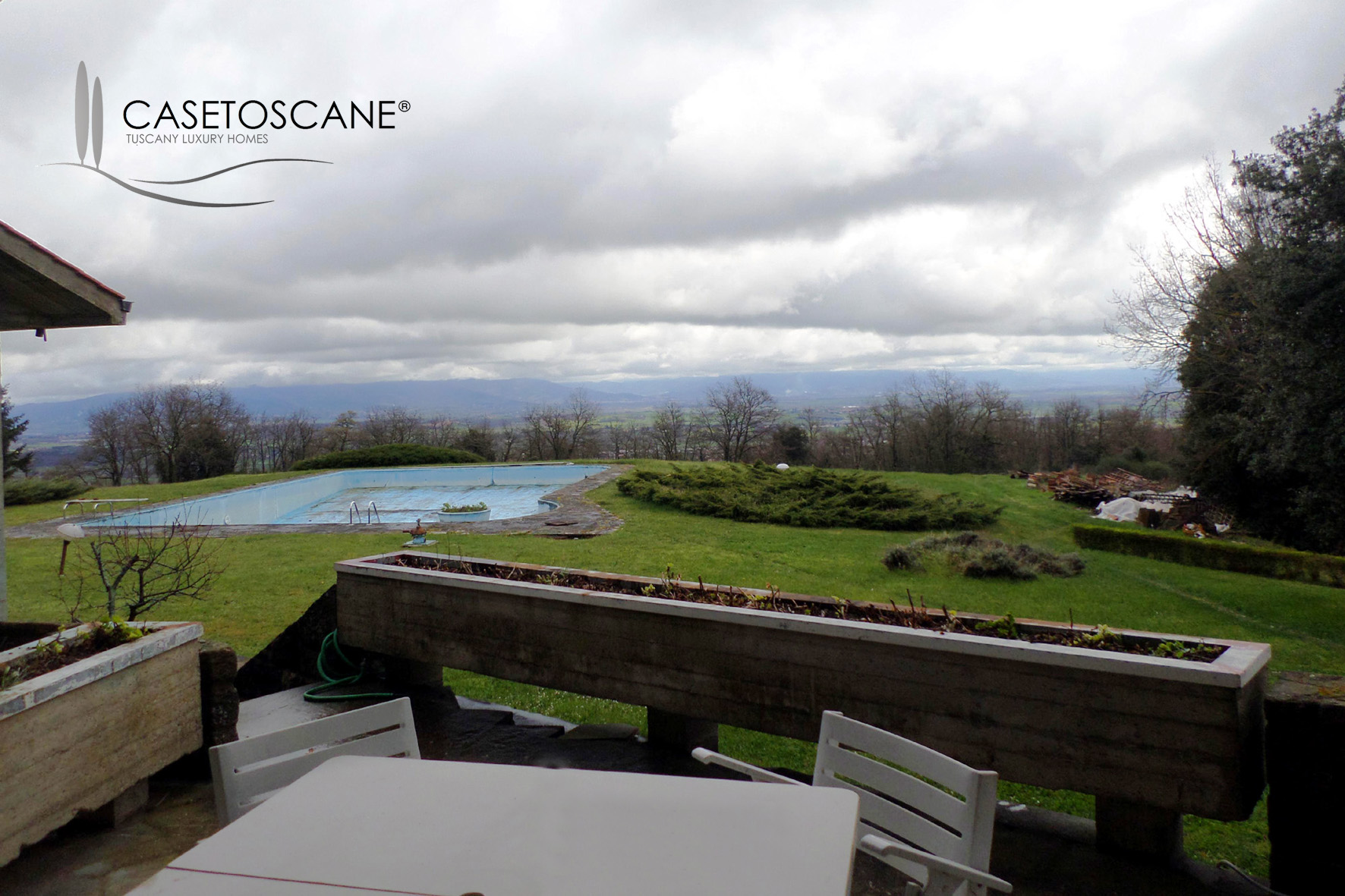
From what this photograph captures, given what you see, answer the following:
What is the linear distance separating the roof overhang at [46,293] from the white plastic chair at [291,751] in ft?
9.68

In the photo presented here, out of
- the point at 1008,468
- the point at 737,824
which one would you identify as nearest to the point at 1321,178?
the point at 737,824

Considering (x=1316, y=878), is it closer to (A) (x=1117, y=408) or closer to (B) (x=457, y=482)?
(B) (x=457, y=482)

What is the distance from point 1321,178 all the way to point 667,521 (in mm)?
9013

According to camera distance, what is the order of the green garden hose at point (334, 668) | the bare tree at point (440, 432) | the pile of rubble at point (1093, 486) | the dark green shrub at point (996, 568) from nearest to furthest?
the green garden hose at point (334, 668) → the dark green shrub at point (996, 568) → the pile of rubble at point (1093, 486) → the bare tree at point (440, 432)

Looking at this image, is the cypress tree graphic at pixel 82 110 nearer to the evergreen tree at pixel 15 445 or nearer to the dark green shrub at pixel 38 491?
the dark green shrub at pixel 38 491

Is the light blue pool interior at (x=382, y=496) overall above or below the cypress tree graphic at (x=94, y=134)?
below

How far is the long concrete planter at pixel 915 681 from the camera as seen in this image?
79.1 inches

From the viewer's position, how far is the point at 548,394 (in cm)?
11106

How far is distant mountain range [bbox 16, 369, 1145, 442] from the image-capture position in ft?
95.5

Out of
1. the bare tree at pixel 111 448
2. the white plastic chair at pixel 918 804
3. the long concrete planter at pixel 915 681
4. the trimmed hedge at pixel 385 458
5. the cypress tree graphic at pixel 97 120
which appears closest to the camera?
the white plastic chair at pixel 918 804

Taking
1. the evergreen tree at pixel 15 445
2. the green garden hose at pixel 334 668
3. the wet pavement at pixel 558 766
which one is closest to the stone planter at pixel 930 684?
the wet pavement at pixel 558 766

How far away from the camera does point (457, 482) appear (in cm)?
2058

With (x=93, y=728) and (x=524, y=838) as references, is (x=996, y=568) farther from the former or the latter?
(x=93, y=728)

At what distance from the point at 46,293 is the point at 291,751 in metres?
3.30
